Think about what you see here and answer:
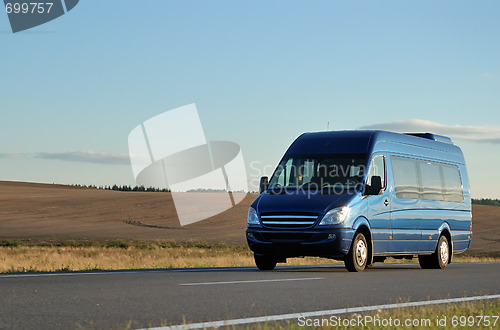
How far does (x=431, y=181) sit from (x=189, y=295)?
1075 centimetres

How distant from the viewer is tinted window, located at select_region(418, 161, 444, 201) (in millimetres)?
19797

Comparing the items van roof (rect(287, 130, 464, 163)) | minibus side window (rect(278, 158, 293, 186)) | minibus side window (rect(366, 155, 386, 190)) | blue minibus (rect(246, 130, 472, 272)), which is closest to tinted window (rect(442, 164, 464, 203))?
blue minibus (rect(246, 130, 472, 272))

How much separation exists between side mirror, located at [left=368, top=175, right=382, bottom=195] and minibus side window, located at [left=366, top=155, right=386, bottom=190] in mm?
171

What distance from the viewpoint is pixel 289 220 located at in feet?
53.2

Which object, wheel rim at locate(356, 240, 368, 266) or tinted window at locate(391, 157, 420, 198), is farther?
tinted window at locate(391, 157, 420, 198)

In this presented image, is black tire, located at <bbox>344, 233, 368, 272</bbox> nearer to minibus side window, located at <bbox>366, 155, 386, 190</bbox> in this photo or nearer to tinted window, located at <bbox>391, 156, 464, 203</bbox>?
minibus side window, located at <bbox>366, 155, 386, 190</bbox>

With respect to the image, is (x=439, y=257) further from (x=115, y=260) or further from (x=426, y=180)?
(x=115, y=260)

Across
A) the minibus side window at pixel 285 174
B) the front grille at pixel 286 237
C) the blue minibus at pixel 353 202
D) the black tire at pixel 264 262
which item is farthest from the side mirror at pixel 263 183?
the black tire at pixel 264 262

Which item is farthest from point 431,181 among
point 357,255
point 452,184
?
point 357,255

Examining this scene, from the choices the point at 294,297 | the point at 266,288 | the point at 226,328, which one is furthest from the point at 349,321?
the point at 266,288

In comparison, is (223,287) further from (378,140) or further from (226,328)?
(378,140)

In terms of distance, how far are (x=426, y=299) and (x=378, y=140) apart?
23.4 ft

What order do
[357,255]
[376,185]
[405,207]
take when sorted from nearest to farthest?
[357,255] < [376,185] < [405,207]

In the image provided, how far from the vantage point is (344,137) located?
701 inches
